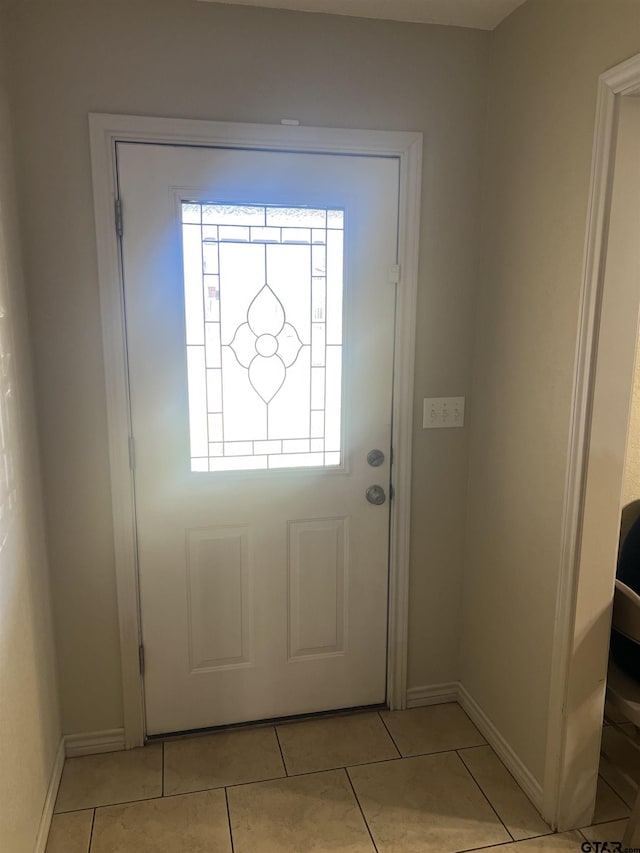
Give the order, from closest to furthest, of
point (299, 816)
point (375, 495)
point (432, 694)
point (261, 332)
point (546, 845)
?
point (546, 845) → point (299, 816) → point (261, 332) → point (375, 495) → point (432, 694)

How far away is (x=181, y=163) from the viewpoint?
1.93 metres

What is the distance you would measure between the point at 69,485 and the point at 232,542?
58cm

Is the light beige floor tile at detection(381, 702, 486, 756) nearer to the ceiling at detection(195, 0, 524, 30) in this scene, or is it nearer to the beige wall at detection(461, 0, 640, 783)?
the beige wall at detection(461, 0, 640, 783)

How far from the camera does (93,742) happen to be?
2176 mm

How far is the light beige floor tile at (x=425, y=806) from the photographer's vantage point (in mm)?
1833

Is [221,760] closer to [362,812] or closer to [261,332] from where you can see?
[362,812]

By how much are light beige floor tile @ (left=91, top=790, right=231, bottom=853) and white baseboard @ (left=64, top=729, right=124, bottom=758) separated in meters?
0.27

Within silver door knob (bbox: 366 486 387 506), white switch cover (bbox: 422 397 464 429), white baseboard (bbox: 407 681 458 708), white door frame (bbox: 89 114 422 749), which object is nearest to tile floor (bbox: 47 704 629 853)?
white baseboard (bbox: 407 681 458 708)

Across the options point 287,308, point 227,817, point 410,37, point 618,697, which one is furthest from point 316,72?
point 227,817

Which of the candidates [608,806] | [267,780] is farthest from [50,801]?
[608,806]

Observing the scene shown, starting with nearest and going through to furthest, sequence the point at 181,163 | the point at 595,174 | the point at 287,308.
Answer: the point at 595,174 → the point at 181,163 → the point at 287,308

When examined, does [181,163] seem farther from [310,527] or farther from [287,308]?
[310,527]

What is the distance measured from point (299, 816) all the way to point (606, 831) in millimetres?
928

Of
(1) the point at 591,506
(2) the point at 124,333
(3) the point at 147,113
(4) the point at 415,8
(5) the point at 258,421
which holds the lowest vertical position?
(1) the point at 591,506
